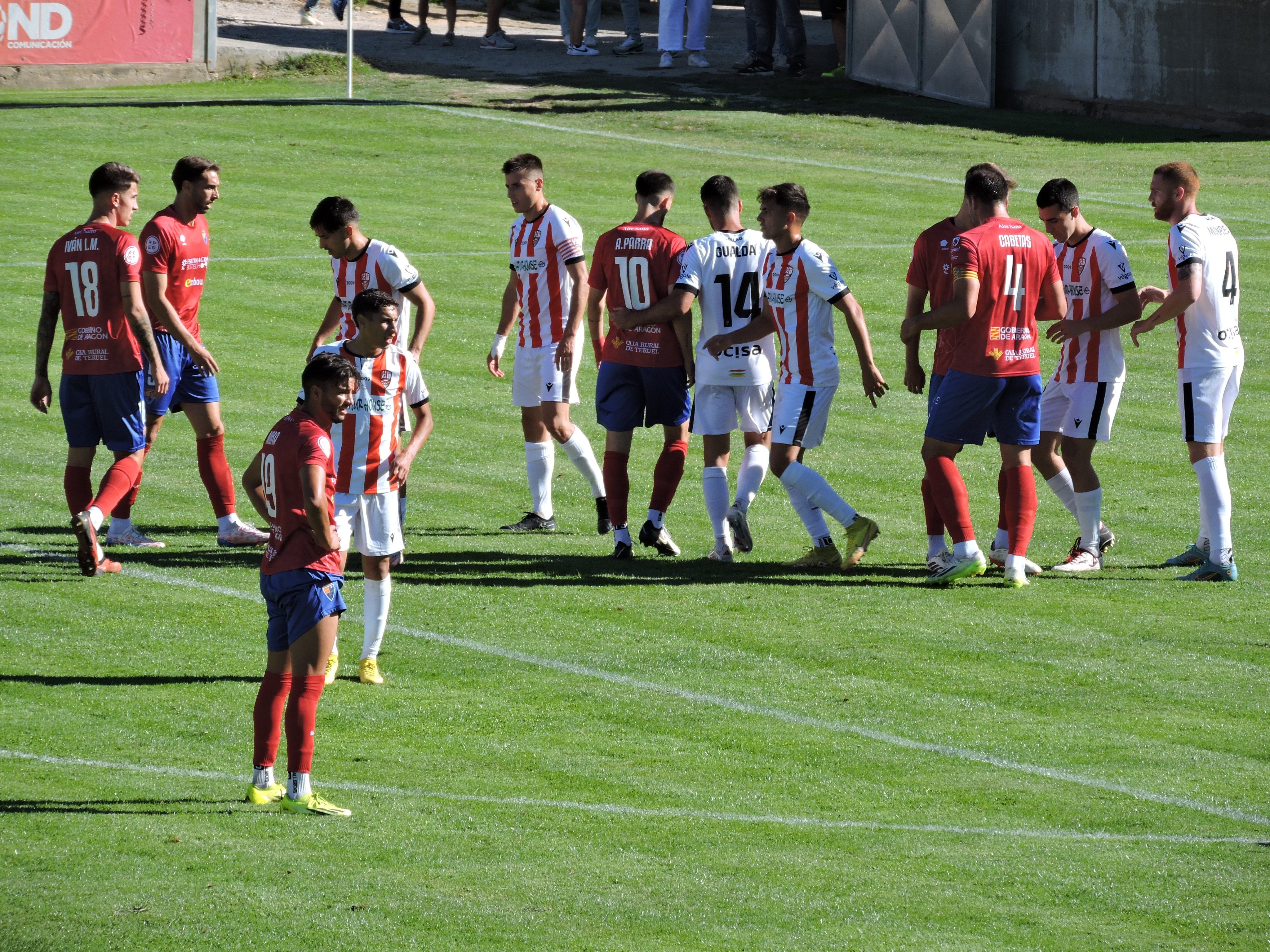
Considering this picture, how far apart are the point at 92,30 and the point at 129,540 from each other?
2026 cm

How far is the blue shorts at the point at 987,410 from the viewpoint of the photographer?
33.1 feet

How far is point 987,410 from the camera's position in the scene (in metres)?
10.1

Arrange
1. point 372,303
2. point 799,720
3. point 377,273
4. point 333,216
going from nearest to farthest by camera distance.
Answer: point 372,303 < point 799,720 < point 333,216 < point 377,273

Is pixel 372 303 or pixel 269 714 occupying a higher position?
pixel 372 303

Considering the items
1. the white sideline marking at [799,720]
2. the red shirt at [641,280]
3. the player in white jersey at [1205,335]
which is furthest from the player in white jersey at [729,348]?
the player in white jersey at [1205,335]

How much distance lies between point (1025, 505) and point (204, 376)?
5116 mm

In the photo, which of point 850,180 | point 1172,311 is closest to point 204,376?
point 1172,311

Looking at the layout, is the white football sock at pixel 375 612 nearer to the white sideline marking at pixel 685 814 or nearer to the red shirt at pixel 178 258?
the white sideline marking at pixel 685 814

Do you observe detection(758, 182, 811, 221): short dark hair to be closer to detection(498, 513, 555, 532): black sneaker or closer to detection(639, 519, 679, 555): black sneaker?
detection(639, 519, 679, 555): black sneaker

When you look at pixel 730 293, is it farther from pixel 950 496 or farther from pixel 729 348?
pixel 950 496

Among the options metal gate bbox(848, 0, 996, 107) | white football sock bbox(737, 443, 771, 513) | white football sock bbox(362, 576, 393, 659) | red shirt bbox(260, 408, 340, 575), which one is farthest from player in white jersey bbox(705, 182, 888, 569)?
metal gate bbox(848, 0, 996, 107)

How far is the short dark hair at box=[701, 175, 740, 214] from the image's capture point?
422 inches

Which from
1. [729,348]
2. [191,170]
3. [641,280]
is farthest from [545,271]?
[191,170]

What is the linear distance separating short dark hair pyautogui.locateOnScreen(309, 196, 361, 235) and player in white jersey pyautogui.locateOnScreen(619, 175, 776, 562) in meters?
2.01
